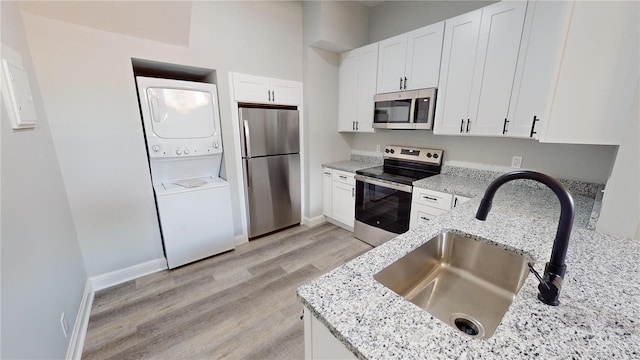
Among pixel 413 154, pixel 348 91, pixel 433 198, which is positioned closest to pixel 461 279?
pixel 433 198

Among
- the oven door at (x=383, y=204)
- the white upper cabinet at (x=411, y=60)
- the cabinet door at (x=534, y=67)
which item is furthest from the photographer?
the oven door at (x=383, y=204)

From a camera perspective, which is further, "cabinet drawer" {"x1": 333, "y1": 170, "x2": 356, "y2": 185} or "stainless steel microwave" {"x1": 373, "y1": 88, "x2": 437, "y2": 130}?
"cabinet drawer" {"x1": 333, "y1": 170, "x2": 356, "y2": 185}

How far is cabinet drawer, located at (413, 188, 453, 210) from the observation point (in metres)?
2.15

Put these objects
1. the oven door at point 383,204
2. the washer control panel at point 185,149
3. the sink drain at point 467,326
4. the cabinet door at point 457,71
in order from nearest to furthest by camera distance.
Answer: the sink drain at point 467,326 < the cabinet door at point 457,71 < the washer control panel at point 185,149 < the oven door at point 383,204

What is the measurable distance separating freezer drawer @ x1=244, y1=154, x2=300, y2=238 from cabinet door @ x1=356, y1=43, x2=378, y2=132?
3.23 feet

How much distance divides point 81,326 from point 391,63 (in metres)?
3.53

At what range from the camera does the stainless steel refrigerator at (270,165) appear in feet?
9.07

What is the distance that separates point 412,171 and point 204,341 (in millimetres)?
2595

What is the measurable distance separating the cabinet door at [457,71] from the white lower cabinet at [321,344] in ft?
7.24

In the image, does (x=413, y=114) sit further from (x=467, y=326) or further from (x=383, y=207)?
(x=467, y=326)

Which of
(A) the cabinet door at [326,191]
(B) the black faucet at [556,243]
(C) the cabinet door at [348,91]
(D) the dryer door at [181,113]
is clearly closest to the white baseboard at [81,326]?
(D) the dryer door at [181,113]

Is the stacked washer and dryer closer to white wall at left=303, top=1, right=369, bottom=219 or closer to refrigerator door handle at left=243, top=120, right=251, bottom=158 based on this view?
refrigerator door handle at left=243, top=120, right=251, bottom=158

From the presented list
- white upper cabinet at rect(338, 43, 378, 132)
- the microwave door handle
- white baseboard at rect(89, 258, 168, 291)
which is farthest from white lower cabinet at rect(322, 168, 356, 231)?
white baseboard at rect(89, 258, 168, 291)

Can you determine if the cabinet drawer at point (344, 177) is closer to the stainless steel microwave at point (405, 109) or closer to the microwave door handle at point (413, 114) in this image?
the stainless steel microwave at point (405, 109)
